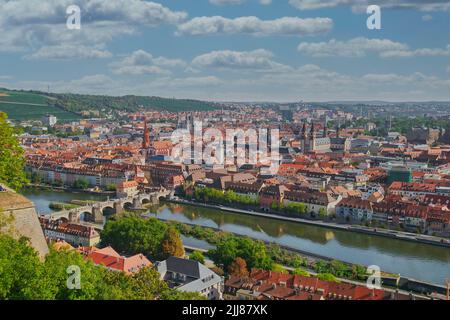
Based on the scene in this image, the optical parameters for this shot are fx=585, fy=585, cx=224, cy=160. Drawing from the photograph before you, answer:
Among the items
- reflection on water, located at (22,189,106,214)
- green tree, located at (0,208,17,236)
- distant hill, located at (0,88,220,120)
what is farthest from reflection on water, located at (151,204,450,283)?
distant hill, located at (0,88,220,120)

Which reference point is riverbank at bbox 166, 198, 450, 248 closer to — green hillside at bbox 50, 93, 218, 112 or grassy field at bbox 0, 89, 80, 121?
grassy field at bbox 0, 89, 80, 121

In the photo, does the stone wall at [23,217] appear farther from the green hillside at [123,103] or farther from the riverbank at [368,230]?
the green hillside at [123,103]

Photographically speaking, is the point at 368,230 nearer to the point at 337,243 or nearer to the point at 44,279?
the point at 337,243

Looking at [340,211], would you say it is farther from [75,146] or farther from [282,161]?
[75,146]

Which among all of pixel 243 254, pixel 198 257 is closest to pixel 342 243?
pixel 243 254

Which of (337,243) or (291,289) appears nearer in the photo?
(291,289)
